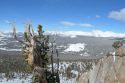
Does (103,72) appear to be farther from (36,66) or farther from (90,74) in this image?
(36,66)

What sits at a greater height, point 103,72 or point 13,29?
point 13,29

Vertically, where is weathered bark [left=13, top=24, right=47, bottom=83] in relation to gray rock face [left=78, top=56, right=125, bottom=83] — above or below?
above

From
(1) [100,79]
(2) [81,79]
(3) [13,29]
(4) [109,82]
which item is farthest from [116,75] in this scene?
(3) [13,29]

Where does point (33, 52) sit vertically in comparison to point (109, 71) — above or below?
above

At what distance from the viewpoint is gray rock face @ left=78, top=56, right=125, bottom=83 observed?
96.5 feet

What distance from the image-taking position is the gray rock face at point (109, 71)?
29400mm

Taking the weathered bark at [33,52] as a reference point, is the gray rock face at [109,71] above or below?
below

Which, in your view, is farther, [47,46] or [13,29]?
[47,46]

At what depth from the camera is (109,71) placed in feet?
102

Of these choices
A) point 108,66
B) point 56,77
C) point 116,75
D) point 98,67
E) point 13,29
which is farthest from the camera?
point 56,77

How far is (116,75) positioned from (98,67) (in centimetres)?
490

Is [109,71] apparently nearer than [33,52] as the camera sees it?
No

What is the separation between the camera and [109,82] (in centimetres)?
3008

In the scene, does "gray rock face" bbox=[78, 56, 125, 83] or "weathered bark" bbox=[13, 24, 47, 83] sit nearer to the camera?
"weathered bark" bbox=[13, 24, 47, 83]
